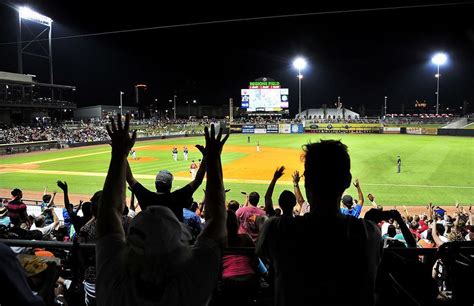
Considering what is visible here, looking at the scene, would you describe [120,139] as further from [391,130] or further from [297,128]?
[297,128]

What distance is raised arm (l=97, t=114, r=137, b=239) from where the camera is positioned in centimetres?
235

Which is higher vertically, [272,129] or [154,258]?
[154,258]

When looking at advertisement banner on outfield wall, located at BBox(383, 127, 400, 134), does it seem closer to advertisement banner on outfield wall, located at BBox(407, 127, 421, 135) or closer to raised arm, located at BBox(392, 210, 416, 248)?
advertisement banner on outfield wall, located at BBox(407, 127, 421, 135)

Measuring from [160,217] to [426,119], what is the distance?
103105 millimetres

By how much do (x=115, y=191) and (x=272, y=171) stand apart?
101 feet

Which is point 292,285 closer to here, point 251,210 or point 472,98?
point 251,210

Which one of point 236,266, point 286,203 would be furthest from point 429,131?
point 236,266

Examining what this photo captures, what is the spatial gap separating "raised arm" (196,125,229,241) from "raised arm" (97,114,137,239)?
1.73 feet

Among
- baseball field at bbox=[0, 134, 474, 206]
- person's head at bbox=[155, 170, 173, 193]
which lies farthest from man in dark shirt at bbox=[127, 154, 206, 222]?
baseball field at bbox=[0, 134, 474, 206]

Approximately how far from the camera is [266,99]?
3666 inches

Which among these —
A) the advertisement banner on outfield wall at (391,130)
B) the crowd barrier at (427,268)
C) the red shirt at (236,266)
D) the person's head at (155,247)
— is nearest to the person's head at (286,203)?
the red shirt at (236,266)

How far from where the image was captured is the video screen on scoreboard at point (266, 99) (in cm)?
9281

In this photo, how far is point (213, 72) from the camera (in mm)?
133375

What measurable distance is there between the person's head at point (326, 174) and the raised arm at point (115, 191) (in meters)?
1.19
